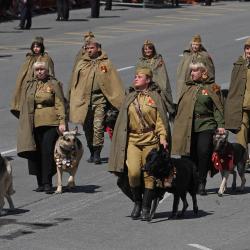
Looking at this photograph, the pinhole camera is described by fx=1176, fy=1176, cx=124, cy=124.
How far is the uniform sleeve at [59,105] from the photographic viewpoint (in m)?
16.1

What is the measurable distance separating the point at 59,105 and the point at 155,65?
341 centimetres

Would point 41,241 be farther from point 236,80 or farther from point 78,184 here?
point 236,80

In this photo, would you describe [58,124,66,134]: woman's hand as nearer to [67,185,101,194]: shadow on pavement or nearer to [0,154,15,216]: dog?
[67,185,101,194]: shadow on pavement

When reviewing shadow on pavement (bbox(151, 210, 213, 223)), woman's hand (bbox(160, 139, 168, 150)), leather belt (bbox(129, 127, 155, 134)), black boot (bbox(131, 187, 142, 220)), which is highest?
leather belt (bbox(129, 127, 155, 134))

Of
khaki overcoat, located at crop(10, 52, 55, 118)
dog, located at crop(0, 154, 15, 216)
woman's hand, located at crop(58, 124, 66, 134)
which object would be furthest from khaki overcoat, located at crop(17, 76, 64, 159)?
khaki overcoat, located at crop(10, 52, 55, 118)

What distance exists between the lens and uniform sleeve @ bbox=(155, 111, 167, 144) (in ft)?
45.7

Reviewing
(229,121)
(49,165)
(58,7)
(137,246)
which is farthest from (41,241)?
(58,7)

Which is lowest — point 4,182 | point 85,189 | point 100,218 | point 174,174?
point 85,189

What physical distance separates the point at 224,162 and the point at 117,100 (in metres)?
3.38

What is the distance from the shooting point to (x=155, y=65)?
19188 mm

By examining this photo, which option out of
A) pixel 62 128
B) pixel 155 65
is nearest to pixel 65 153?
pixel 62 128

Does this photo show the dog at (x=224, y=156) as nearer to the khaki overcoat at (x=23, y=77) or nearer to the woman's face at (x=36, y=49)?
the khaki overcoat at (x=23, y=77)

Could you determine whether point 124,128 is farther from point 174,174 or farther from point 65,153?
point 65,153

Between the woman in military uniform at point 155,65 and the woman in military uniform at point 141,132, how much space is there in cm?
436
